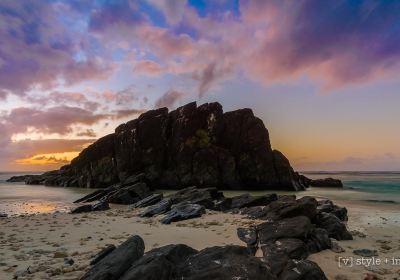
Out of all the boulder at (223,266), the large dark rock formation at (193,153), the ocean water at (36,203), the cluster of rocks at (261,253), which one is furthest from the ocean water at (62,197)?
the boulder at (223,266)

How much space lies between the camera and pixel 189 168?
6794 centimetres

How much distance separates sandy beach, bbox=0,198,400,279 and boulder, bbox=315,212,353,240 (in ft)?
1.55

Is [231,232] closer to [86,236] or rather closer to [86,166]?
[86,236]

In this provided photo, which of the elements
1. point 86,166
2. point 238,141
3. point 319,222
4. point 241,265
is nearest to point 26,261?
point 241,265

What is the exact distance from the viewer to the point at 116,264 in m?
8.35

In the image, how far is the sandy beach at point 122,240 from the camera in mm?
10500

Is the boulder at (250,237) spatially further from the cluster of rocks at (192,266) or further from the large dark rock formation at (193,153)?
the large dark rock formation at (193,153)

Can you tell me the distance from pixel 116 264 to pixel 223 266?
2627mm

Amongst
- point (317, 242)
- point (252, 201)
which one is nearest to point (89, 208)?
point (252, 201)

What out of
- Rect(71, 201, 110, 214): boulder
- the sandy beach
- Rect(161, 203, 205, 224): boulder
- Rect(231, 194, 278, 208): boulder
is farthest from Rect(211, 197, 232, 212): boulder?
Rect(71, 201, 110, 214): boulder

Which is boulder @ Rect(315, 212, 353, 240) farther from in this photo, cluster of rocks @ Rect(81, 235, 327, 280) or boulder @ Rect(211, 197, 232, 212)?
boulder @ Rect(211, 197, 232, 212)

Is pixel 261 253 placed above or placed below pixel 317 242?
below

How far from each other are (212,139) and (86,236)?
185 feet

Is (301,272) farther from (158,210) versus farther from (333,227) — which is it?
(158,210)
